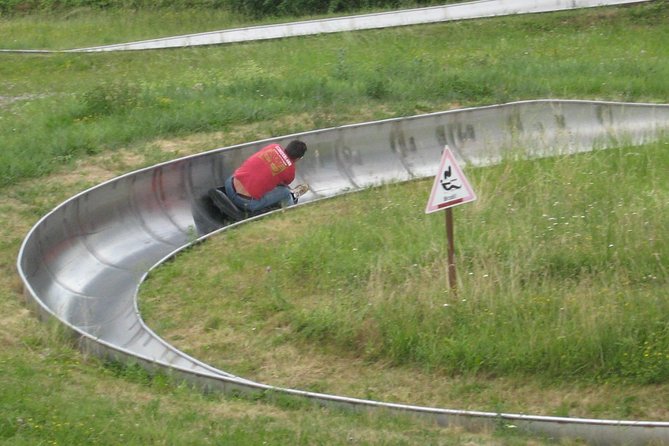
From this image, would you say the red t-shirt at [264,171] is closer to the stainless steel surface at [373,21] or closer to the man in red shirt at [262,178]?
the man in red shirt at [262,178]

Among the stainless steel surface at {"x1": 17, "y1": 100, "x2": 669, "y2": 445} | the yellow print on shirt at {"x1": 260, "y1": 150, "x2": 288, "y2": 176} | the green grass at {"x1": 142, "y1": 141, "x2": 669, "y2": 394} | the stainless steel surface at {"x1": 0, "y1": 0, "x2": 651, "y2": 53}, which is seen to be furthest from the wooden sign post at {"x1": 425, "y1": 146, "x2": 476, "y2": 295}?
the stainless steel surface at {"x1": 0, "y1": 0, "x2": 651, "y2": 53}

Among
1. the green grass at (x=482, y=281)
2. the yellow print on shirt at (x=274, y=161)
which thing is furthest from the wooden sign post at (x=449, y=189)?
the yellow print on shirt at (x=274, y=161)

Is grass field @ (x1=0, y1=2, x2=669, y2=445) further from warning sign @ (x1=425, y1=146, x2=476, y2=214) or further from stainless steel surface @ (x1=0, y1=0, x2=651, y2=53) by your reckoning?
stainless steel surface @ (x1=0, y1=0, x2=651, y2=53)

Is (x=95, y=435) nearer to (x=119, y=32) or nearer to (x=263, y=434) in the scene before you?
(x=263, y=434)

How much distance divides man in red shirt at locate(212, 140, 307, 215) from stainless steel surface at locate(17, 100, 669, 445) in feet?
1.46

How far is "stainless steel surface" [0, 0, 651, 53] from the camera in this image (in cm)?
2661

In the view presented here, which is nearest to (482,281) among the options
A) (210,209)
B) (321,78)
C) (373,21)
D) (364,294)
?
(364,294)

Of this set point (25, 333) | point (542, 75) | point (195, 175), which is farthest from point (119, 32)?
point (25, 333)

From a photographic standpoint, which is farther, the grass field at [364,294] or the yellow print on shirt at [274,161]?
the yellow print on shirt at [274,161]

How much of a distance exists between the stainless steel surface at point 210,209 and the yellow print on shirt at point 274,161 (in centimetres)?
100

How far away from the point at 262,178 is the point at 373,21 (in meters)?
13.3

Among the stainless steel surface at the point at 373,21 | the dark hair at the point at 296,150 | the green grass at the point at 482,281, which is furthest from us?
the stainless steel surface at the point at 373,21

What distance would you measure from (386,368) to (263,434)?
2470mm

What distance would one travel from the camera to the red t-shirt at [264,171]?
1465 centimetres
